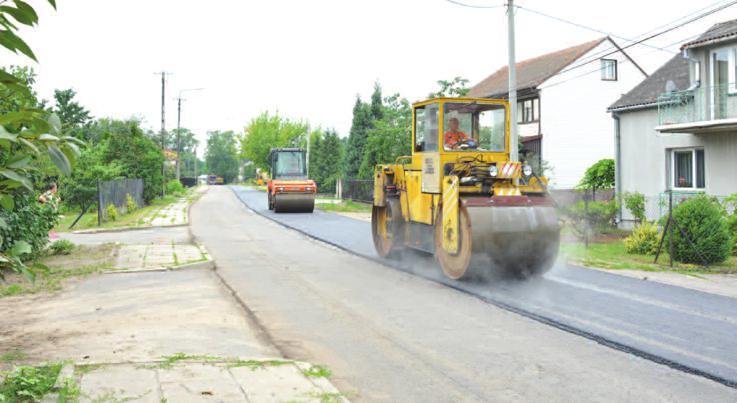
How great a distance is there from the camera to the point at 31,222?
1235cm

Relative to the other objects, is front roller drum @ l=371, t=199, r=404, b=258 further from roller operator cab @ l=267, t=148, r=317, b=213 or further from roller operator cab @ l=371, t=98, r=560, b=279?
roller operator cab @ l=267, t=148, r=317, b=213

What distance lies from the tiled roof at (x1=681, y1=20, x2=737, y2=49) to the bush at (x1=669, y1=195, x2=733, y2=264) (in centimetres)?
700

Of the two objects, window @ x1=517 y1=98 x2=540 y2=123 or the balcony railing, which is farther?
window @ x1=517 y1=98 x2=540 y2=123

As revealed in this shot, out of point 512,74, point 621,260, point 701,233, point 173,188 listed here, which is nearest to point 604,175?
point 512,74

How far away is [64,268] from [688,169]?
17323 millimetres

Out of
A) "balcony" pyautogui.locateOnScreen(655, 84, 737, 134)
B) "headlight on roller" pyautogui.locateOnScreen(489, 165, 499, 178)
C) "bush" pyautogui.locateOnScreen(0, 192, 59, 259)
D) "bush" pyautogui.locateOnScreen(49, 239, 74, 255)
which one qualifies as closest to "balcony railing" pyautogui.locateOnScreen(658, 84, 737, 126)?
"balcony" pyautogui.locateOnScreen(655, 84, 737, 134)

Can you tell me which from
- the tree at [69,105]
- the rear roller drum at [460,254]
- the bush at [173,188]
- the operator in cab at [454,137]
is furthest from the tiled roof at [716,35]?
the tree at [69,105]

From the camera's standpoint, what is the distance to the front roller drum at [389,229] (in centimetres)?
1268

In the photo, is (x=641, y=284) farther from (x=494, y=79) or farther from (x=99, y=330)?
(x=494, y=79)

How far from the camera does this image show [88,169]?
29203 mm

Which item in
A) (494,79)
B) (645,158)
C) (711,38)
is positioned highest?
(494,79)

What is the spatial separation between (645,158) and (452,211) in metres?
13.7

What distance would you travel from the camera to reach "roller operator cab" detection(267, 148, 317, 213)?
28344mm

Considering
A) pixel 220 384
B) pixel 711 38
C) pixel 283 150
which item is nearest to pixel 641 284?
pixel 220 384
